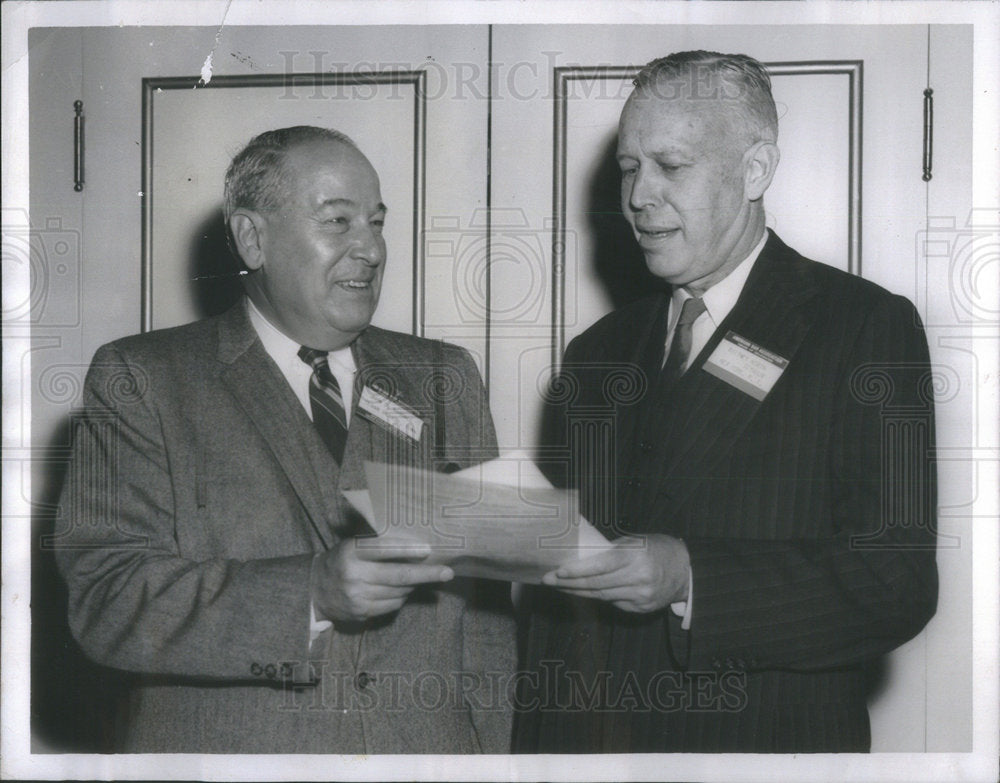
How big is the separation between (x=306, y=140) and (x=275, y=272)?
22 centimetres

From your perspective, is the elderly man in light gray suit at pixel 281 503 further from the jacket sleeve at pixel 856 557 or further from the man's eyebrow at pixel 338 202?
the jacket sleeve at pixel 856 557

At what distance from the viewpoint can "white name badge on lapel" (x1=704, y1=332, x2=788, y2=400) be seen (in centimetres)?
A: 155

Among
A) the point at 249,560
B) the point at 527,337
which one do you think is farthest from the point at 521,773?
the point at 527,337

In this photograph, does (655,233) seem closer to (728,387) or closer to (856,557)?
(728,387)

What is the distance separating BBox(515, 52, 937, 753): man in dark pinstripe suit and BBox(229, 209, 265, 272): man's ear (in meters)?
0.54

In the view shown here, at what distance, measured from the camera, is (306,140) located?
1620 mm

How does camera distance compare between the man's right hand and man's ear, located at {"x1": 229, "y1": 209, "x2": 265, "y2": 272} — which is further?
man's ear, located at {"x1": 229, "y1": 209, "x2": 265, "y2": 272}

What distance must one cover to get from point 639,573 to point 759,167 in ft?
2.25

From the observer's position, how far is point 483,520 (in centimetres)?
148

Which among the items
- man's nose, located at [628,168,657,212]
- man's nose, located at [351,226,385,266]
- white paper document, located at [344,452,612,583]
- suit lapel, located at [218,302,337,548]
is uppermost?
man's nose, located at [628,168,657,212]

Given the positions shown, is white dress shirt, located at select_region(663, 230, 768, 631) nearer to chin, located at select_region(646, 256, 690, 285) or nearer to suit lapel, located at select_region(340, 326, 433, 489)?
chin, located at select_region(646, 256, 690, 285)

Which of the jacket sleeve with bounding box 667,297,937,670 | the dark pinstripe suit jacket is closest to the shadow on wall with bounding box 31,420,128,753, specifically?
the dark pinstripe suit jacket

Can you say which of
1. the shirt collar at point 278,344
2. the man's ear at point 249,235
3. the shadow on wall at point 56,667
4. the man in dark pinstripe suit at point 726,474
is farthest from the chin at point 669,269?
the shadow on wall at point 56,667

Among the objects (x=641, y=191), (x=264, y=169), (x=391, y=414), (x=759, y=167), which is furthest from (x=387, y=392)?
(x=759, y=167)
